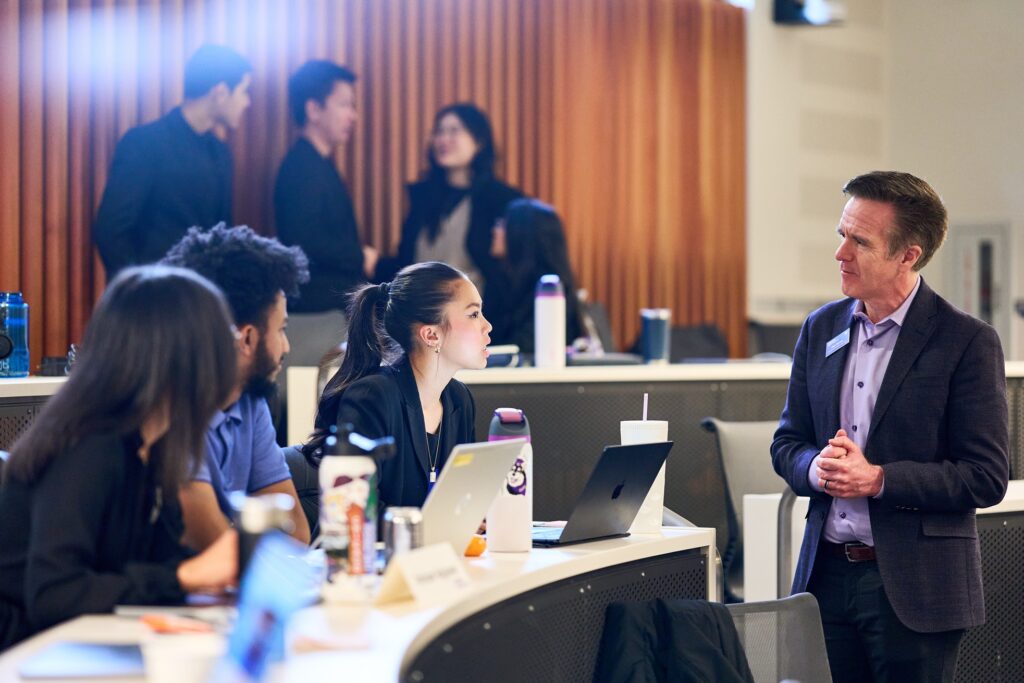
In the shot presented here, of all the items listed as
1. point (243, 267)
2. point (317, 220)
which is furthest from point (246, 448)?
point (317, 220)

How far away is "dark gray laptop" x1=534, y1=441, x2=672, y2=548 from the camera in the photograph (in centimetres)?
213

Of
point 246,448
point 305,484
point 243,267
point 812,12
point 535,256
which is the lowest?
point 305,484

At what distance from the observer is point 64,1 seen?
510 centimetres

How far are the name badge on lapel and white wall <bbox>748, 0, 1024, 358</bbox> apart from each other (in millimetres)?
5667

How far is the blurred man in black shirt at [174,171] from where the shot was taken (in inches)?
195

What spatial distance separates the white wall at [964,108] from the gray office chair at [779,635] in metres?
6.59

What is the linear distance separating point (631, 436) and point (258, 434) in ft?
2.32

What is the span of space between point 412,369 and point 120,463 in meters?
1.11

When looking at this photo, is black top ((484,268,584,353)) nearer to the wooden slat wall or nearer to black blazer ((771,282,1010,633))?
the wooden slat wall

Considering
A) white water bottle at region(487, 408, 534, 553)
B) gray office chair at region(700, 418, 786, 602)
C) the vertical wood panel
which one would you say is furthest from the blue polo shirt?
the vertical wood panel

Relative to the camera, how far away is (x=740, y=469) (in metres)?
3.61

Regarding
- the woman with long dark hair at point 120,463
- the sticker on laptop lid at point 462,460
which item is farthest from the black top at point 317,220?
the woman with long dark hair at point 120,463

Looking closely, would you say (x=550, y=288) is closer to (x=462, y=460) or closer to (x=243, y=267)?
(x=243, y=267)

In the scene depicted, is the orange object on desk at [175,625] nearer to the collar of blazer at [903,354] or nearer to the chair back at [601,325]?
the collar of blazer at [903,354]
